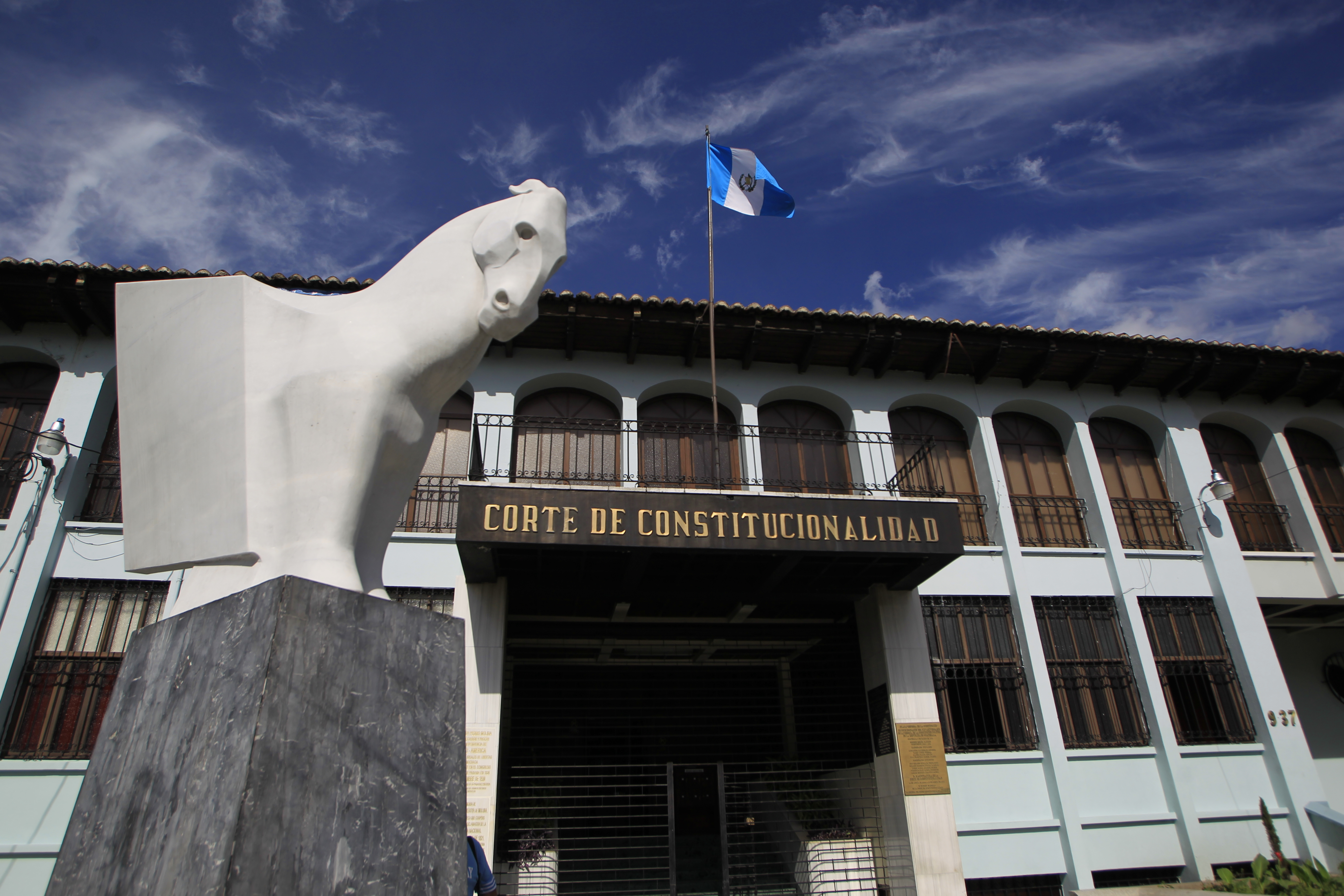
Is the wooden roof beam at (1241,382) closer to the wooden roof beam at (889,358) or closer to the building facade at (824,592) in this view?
the building facade at (824,592)

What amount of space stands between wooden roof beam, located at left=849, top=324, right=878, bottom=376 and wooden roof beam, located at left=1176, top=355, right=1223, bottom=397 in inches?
227

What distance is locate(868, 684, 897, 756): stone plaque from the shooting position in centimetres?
1005

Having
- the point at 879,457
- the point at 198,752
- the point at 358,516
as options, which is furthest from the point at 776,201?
the point at 198,752

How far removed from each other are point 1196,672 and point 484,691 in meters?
10.6

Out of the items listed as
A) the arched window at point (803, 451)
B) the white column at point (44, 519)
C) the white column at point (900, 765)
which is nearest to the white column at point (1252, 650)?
the white column at point (900, 765)

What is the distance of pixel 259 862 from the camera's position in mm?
2016

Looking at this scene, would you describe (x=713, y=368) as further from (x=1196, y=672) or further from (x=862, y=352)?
(x=1196, y=672)

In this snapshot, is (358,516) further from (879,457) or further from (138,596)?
(879,457)

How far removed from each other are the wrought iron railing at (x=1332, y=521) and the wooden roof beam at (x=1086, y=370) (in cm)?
487

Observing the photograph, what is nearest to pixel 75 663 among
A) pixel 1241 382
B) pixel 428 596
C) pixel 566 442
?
pixel 428 596

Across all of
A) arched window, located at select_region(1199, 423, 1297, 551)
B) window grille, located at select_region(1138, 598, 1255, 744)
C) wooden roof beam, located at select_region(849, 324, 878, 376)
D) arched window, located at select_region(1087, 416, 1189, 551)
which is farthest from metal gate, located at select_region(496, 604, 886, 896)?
arched window, located at select_region(1199, 423, 1297, 551)

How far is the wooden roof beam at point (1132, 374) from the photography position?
1317 centimetres

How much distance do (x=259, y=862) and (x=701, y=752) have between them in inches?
464

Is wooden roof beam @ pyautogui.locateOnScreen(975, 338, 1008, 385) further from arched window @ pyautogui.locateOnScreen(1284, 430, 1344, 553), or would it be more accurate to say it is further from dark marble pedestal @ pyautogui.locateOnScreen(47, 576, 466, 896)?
dark marble pedestal @ pyautogui.locateOnScreen(47, 576, 466, 896)
